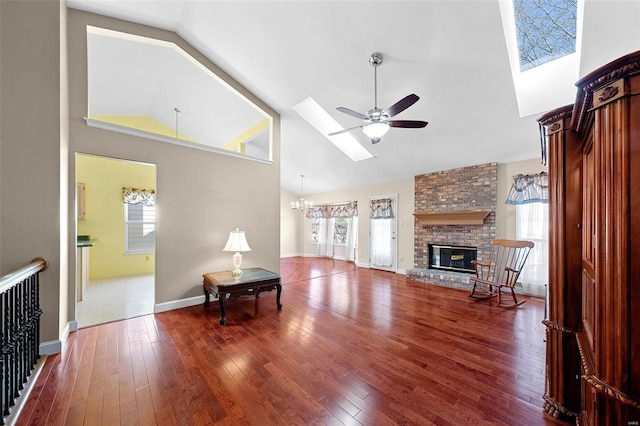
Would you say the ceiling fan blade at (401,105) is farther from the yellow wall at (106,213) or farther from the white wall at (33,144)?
the yellow wall at (106,213)

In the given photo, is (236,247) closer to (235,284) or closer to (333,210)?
(235,284)

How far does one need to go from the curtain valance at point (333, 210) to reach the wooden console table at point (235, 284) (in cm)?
431

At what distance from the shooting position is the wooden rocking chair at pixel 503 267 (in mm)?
3990

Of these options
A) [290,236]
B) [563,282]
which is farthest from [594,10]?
[290,236]

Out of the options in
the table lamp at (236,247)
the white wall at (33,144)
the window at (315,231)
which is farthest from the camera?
the window at (315,231)

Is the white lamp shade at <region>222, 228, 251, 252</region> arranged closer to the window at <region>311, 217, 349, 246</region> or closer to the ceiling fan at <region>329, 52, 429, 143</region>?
the ceiling fan at <region>329, 52, 429, 143</region>

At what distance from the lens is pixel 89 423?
1.61m

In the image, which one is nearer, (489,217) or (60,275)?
(60,275)

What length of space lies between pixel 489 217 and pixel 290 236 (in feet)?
20.7

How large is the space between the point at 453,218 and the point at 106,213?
764 centimetres

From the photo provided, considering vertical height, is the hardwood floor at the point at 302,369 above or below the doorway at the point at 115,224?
below

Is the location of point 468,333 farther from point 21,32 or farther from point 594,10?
point 21,32

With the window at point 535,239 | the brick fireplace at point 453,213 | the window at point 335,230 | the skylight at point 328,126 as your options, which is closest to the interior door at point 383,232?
the brick fireplace at point 453,213

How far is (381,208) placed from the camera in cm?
678
